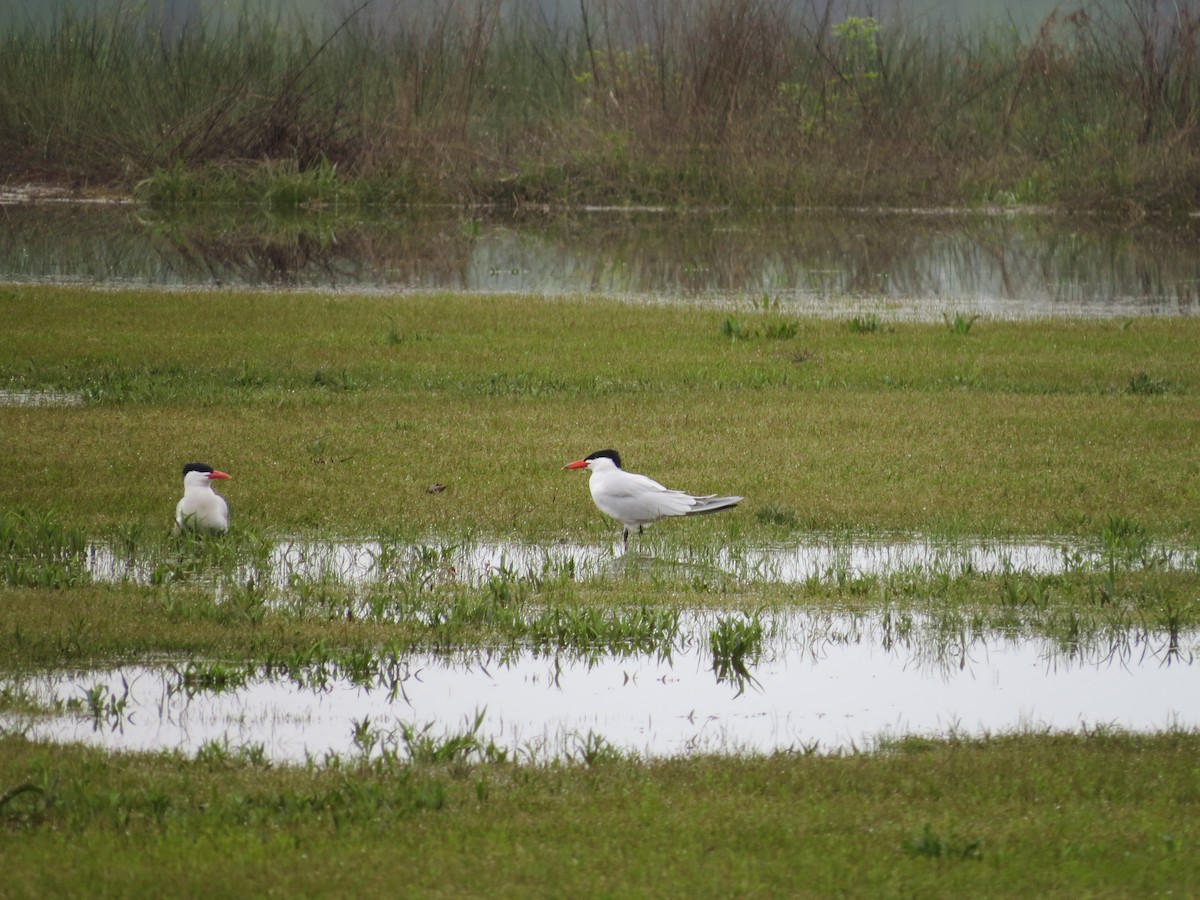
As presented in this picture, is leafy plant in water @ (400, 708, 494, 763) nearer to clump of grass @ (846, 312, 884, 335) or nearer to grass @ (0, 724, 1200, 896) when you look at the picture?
grass @ (0, 724, 1200, 896)

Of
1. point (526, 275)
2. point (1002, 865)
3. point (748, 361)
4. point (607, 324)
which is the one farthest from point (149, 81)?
point (1002, 865)

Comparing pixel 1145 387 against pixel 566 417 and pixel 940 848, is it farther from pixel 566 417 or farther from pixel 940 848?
pixel 940 848

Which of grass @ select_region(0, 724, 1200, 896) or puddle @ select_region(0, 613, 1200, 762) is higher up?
grass @ select_region(0, 724, 1200, 896)

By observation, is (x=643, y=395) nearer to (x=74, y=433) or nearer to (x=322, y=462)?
(x=322, y=462)

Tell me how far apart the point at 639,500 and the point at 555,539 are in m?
0.54

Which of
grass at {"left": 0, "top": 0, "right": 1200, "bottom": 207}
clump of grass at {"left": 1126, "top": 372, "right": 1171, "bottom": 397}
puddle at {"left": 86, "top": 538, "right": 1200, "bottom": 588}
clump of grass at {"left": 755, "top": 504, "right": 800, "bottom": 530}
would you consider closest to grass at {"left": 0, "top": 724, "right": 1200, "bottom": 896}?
puddle at {"left": 86, "top": 538, "right": 1200, "bottom": 588}

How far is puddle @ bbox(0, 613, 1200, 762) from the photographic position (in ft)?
18.9

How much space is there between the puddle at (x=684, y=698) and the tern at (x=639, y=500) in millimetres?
1417

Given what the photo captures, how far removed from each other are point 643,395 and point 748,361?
1.93m

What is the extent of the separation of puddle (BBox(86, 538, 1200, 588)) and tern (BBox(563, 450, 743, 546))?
0.65 ft

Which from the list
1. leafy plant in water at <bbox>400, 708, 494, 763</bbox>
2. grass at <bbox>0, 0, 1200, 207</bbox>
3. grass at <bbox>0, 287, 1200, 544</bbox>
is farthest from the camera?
grass at <bbox>0, 0, 1200, 207</bbox>

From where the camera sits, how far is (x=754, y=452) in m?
10.8

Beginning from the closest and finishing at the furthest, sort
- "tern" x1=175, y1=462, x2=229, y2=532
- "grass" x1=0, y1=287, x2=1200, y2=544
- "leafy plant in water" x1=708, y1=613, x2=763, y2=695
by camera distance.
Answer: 1. "leafy plant in water" x1=708, y1=613, x2=763, y2=695
2. "tern" x1=175, y1=462, x2=229, y2=532
3. "grass" x1=0, y1=287, x2=1200, y2=544

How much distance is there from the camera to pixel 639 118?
29.3 metres
